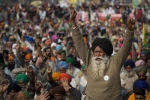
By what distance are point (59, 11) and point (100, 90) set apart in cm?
2380

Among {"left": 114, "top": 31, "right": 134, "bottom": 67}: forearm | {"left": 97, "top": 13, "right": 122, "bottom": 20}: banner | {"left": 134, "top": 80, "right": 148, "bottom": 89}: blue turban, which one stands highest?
{"left": 114, "top": 31, "right": 134, "bottom": 67}: forearm

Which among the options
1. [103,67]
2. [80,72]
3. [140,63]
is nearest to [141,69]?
[140,63]

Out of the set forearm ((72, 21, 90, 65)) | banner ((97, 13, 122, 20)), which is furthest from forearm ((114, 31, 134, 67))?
banner ((97, 13, 122, 20))

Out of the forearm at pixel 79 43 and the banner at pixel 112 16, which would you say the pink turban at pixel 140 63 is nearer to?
the forearm at pixel 79 43

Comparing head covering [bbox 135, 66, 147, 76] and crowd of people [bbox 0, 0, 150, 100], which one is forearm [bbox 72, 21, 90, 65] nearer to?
crowd of people [bbox 0, 0, 150, 100]

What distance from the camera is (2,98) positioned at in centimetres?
570

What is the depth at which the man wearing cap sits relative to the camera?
4.60 meters

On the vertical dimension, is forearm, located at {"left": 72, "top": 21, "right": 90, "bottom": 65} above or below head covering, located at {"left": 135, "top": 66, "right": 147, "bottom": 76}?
above

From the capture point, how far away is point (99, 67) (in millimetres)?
4684

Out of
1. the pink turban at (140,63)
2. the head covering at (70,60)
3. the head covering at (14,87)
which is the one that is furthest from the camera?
the head covering at (70,60)

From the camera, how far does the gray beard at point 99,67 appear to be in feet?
15.3

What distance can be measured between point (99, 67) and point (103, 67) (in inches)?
1.7

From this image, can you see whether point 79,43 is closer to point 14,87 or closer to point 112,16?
point 14,87

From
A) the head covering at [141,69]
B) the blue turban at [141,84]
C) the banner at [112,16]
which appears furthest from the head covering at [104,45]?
the banner at [112,16]
